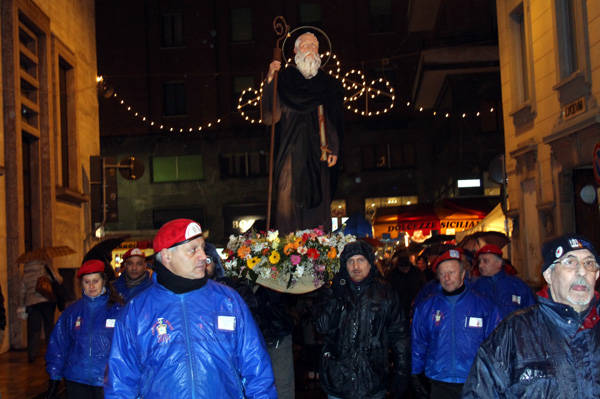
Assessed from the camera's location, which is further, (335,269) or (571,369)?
(335,269)

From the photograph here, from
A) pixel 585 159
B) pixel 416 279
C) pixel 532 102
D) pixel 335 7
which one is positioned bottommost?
pixel 416 279

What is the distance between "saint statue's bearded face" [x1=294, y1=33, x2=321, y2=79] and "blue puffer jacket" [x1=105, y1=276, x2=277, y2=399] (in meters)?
4.14

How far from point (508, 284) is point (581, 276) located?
15.1 feet

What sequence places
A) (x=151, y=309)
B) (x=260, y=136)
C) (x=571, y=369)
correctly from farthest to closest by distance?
(x=260, y=136) < (x=151, y=309) < (x=571, y=369)

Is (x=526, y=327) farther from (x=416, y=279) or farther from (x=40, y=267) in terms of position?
(x=40, y=267)

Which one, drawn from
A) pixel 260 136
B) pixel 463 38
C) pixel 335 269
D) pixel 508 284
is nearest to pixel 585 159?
pixel 508 284

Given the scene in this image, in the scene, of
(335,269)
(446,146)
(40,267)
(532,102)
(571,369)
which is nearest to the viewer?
(571,369)

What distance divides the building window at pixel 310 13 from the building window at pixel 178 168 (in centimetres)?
Answer: 864

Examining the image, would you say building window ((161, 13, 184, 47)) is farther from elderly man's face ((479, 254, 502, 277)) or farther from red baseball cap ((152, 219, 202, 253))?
red baseball cap ((152, 219, 202, 253))

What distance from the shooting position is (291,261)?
6918 millimetres

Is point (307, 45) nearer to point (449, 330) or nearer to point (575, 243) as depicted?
point (449, 330)

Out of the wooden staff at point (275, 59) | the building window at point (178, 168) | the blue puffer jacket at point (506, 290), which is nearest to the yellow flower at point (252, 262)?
the wooden staff at point (275, 59)

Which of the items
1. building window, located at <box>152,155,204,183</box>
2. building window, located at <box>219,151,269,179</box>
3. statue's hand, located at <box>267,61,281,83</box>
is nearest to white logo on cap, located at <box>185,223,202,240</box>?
statue's hand, located at <box>267,61,281,83</box>

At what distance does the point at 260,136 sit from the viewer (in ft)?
119
